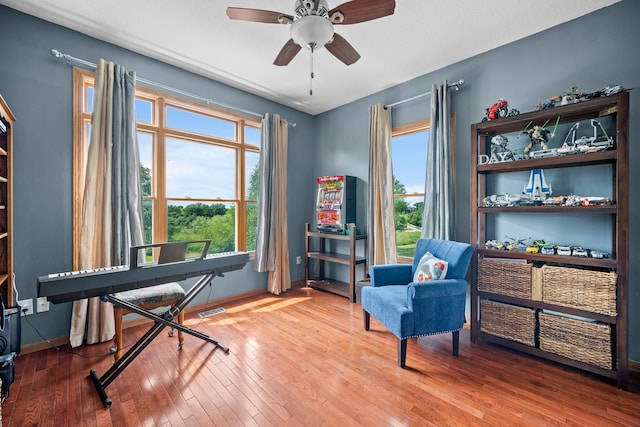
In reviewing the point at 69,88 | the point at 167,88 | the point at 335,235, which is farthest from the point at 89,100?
the point at 335,235

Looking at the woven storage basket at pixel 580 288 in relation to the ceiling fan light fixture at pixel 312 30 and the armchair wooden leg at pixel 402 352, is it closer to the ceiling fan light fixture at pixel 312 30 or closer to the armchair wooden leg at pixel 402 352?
the armchair wooden leg at pixel 402 352

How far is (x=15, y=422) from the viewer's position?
5.03 feet

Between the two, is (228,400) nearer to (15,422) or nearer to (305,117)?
(15,422)

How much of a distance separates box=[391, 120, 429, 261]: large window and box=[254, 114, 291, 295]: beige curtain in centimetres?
154

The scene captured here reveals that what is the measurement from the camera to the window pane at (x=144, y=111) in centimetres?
295

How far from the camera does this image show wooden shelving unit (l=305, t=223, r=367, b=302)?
3584mm

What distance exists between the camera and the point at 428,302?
84.2 inches

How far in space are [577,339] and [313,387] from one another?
6.21 feet

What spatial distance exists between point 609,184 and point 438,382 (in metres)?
1.95

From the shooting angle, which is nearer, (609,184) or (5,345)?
(5,345)

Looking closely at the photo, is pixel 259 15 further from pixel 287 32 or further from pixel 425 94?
pixel 425 94

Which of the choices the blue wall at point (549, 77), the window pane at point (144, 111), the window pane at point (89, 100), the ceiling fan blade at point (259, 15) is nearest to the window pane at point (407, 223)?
the blue wall at point (549, 77)

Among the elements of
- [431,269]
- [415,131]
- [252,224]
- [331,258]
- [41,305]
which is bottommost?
[41,305]

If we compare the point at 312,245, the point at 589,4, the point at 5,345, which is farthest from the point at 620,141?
the point at 5,345
